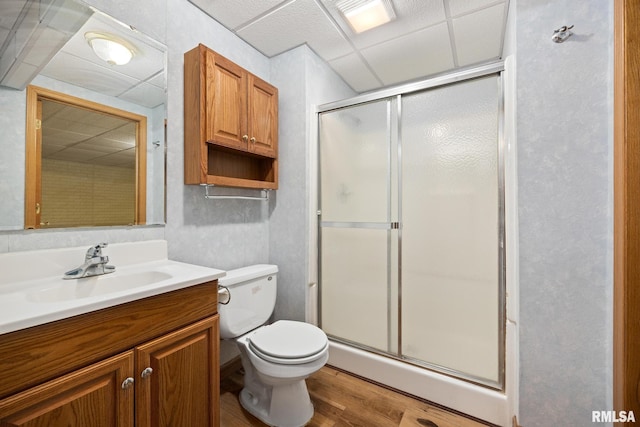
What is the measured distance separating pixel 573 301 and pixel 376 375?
3.73ft

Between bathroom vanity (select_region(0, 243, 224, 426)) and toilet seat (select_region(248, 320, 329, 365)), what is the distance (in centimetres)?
26

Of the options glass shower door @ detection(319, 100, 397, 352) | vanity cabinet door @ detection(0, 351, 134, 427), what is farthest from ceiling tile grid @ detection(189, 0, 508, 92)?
vanity cabinet door @ detection(0, 351, 134, 427)

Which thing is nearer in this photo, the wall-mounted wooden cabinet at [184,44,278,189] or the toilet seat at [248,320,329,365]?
the toilet seat at [248,320,329,365]

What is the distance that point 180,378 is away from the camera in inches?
39.0

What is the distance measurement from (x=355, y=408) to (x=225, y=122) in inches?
70.6

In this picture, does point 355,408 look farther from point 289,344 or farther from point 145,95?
point 145,95

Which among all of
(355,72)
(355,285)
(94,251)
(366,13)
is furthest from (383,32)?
(94,251)

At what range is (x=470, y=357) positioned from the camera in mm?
1489

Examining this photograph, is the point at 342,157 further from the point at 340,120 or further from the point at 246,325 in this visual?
the point at 246,325

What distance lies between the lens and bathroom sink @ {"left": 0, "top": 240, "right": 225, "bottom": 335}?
2.28 feet

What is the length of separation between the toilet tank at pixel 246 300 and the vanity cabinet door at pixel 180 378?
315mm

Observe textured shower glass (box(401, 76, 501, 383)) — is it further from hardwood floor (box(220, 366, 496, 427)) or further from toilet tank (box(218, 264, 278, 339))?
toilet tank (box(218, 264, 278, 339))

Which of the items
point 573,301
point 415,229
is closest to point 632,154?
point 573,301

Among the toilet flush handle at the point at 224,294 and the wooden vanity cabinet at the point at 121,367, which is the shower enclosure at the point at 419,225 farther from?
the wooden vanity cabinet at the point at 121,367
